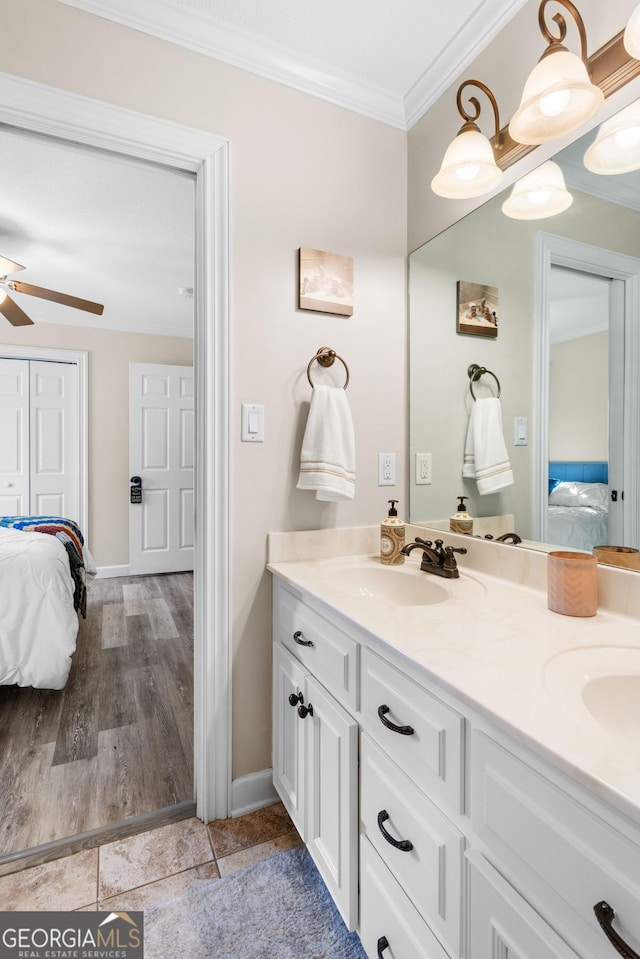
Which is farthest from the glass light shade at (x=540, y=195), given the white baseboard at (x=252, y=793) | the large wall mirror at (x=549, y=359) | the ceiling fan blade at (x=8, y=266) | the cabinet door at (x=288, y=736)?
the ceiling fan blade at (x=8, y=266)

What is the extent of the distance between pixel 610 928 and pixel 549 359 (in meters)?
1.17

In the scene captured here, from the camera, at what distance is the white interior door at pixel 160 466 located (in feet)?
15.0

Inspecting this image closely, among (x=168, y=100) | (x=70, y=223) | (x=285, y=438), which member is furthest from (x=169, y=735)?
(x=70, y=223)

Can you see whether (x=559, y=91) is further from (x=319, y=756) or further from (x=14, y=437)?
(x=14, y=437)

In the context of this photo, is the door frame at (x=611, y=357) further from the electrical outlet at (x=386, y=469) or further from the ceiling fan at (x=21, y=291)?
the ceiling fan at (x=21, y=291)

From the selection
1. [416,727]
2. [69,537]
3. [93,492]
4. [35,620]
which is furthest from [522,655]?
[93,492]

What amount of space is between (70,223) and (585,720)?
327 cm

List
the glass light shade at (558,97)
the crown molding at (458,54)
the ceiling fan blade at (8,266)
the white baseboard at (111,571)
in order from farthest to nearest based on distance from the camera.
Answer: the white baseboard at (111,571)
the ceiling fan blade at (8,266)
the crown molding at (458,54)
the glass light shade at (558,97)

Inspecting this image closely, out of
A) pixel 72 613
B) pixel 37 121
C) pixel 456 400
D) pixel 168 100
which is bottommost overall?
pixel 72 613

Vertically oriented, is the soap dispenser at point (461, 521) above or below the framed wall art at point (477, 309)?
below

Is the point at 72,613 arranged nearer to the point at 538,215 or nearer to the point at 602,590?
the point at 602,590

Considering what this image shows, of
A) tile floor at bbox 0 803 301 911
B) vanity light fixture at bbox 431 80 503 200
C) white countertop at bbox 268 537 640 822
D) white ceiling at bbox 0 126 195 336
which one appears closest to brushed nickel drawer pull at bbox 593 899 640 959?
white countertop at bbox 268 537 640 822

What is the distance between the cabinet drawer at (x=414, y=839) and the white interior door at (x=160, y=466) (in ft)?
13.2

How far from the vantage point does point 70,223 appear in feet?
8.84
